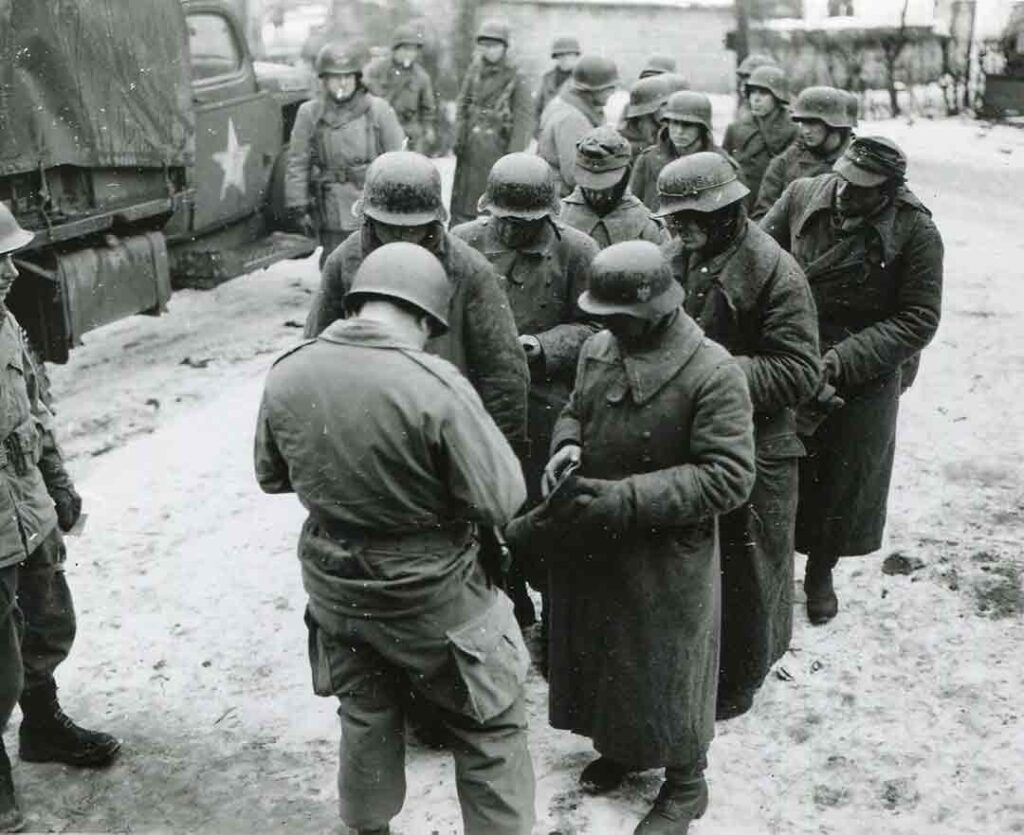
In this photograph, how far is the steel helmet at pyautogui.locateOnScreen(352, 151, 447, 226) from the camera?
383 centimetres

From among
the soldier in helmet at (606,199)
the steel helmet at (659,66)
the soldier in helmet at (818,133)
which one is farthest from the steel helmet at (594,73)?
the soldier in helmet at (606,199)

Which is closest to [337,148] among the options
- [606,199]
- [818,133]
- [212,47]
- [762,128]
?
[212,47]

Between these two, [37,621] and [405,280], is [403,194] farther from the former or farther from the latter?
[37,621]

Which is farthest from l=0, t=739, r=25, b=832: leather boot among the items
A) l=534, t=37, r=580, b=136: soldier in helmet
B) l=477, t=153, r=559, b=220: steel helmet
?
l=534, t=37, r=580, b=136: soldier in helmet

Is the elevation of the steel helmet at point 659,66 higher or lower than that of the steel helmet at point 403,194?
lower

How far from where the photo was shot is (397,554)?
2.92 metres

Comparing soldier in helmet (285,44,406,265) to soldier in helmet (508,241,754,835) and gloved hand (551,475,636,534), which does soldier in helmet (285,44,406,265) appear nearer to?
soldier in helmet (508,241,754,835)

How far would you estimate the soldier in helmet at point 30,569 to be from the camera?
3.49 m

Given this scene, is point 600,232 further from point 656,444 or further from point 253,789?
point 253,789

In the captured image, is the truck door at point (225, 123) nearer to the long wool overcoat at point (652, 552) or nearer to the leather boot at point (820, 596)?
the leather boot at point (820, 596)

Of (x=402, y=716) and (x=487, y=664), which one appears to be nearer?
(x=487, y=664)

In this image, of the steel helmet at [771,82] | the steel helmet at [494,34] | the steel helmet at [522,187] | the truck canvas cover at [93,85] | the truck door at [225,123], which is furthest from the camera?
the steel helmet at [494,34]

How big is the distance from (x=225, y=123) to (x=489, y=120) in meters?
2.03

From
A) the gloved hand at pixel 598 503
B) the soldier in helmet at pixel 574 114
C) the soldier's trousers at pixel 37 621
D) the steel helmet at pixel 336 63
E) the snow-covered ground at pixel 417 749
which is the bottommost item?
the snow-covered ground at pixel 417 749
